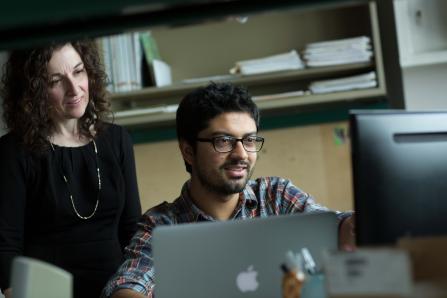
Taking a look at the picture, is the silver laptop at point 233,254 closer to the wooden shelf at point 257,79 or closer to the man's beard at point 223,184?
the man's beard at point 223,184

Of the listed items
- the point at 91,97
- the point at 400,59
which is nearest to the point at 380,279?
the point at 91,97

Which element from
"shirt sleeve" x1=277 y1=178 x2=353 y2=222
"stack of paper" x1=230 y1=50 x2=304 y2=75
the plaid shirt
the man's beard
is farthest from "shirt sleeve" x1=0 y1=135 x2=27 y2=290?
"stack of paper" x1=230 y1=50 x2=304 y2=75

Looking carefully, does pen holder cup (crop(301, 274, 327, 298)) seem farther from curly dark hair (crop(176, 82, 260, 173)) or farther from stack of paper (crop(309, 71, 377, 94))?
stack of paper (crop(309, 71, 377, 94))

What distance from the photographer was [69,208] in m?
2.01

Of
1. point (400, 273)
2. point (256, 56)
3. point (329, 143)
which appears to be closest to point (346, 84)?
point (329, 143)

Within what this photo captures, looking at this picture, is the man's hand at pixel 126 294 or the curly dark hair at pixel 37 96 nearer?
the man's hand at pixel 126 294

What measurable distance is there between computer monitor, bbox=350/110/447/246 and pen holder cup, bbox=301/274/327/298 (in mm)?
111

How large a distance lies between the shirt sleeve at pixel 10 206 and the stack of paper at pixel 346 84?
127 centimetres

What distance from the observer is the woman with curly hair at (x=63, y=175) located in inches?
77.7

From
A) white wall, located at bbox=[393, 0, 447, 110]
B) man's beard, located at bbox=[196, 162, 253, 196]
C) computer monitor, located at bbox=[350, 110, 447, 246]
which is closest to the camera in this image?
computer monitor, located at bbox=[350, 110, 447, 246]

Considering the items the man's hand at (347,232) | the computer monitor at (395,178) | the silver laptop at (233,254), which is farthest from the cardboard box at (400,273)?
the man's hand at (347,232)

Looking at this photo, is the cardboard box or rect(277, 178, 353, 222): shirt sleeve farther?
rect(277, 178, 353, 222): shirt sleeve

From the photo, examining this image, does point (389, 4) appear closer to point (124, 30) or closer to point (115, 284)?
point (115, 284)

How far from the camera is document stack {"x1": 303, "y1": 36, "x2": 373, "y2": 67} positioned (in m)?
2.69
